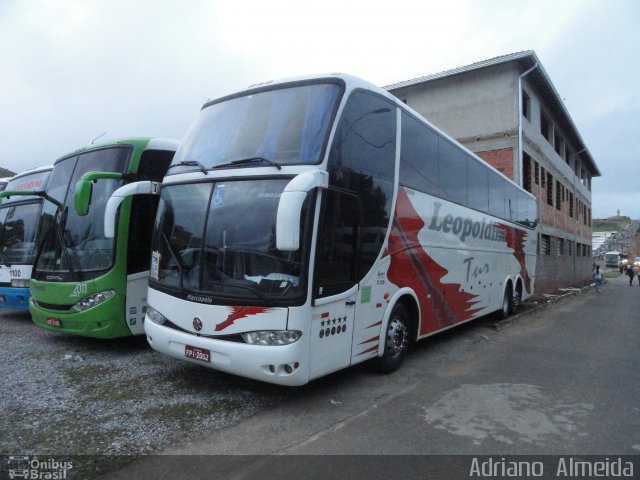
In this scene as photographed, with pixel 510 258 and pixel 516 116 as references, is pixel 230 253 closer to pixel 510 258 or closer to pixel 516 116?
A: pixel 510 258

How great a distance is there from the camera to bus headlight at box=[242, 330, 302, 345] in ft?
14.2

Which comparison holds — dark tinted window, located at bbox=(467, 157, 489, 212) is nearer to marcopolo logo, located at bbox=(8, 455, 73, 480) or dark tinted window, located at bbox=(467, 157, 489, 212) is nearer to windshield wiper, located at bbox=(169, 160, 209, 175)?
windshield wiper, located at bbox=(169, 160, 209, 175)

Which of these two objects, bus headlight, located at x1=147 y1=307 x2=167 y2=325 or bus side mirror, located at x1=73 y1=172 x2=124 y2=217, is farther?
bus side mirror, located at x1=73 y1=172 x2=124 y2=217

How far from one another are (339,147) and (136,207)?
353cm

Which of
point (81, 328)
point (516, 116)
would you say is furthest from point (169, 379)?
point (516, 116)

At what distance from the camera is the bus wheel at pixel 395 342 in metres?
5.95

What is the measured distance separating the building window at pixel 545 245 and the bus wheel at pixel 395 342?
56.3 feet

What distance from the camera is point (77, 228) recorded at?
6.58 metres

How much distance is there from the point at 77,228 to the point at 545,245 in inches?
843

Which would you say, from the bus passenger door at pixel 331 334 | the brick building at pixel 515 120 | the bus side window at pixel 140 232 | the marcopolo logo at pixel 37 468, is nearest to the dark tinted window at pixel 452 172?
the bus passenger door at pixel 331 334

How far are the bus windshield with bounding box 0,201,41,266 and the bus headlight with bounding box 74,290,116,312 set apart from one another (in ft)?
11.1

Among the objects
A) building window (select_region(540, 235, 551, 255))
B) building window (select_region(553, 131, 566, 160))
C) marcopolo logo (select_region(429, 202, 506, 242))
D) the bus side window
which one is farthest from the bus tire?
building window (select_region(553, 131, 566, 160))

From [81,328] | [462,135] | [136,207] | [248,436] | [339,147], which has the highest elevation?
[462,135]

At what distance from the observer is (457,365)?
6.78 metres
